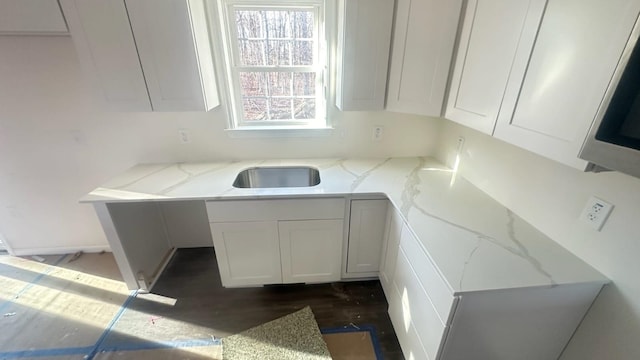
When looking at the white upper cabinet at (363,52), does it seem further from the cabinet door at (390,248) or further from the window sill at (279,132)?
the cabinet door at (390,248)

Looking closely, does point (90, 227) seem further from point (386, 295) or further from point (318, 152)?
point (386, 295)

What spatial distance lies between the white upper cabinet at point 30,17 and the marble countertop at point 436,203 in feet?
3.23

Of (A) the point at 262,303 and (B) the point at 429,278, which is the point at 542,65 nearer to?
(B) the point at 429,278

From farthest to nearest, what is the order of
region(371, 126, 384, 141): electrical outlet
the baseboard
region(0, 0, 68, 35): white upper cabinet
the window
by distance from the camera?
the baseboard < region(371, 126, 384, 141): electrical outlet < the window < region(0, 0, 68, 35): white upper cabinet

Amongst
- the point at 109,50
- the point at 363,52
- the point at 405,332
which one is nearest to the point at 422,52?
the point at 363,52

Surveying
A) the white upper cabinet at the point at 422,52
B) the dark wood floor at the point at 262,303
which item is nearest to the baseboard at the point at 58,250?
the dark wood floor at the point at 262,303

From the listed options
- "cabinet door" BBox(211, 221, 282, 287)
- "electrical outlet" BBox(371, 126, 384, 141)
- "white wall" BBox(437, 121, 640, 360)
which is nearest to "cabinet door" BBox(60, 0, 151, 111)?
"cabinet door" BBox(211, 221, 282, 287)

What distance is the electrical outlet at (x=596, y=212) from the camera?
978mm

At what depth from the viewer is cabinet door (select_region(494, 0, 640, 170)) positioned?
0.72 metres

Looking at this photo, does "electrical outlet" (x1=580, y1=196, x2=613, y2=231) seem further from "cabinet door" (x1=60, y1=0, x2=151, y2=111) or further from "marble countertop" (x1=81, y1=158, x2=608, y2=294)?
"cabinet door" (x1=60, y1=0, x2=151, y2=111)

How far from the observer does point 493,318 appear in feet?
3.33

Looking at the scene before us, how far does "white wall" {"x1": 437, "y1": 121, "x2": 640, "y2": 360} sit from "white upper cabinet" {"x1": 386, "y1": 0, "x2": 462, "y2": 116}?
53cm

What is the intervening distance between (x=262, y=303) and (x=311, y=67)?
5.94 feet

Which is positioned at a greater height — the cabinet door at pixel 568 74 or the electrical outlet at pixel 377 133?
the cabinet door at pixel 568 74
